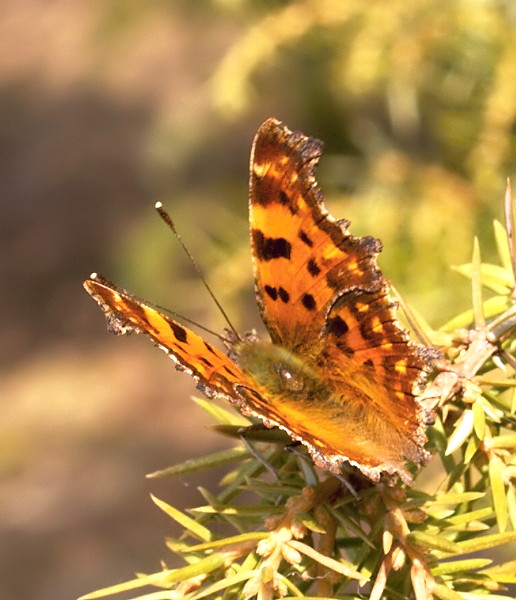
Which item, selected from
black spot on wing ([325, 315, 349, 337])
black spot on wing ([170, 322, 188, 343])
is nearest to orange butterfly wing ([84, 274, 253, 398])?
black spot on wing ([170, 322, 188, 343])

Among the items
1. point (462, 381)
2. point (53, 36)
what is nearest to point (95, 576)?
point (462, 381)

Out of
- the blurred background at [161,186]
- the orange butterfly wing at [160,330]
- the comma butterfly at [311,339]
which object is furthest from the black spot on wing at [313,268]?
the blurred background at [161,186]

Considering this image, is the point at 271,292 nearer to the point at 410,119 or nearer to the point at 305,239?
the point at 305,239

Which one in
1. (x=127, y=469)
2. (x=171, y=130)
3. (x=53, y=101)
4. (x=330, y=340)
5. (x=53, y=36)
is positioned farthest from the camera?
(x=53, y=36)

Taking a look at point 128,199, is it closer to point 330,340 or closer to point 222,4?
point 222,4

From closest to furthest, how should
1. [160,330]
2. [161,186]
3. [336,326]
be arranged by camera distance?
1. [160,330]
2. [336,326]
3. [161,186]

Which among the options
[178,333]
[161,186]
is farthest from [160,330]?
[161,186]
